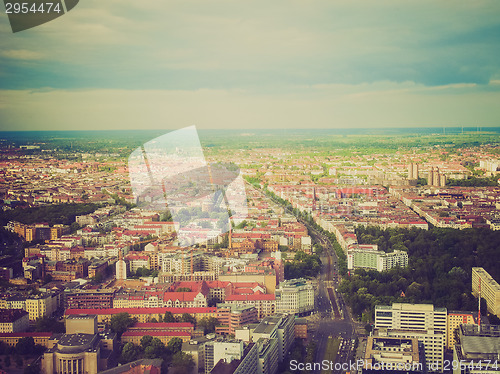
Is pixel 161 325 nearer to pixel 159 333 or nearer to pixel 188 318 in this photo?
pixel 159 333

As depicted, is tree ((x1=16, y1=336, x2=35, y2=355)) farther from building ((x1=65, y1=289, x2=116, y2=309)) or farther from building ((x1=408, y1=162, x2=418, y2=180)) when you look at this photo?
building ((x1=408, y1=162, x2=418, y2=180))

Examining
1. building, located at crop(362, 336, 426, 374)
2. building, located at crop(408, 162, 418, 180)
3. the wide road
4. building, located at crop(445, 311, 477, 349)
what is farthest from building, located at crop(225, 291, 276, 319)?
building, located at crop(408, 162, 418, 180)

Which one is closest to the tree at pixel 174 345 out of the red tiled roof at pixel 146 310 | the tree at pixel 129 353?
the tree at pixel 129 353

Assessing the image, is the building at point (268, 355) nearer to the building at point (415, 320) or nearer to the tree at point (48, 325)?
the building at point (415, 320)

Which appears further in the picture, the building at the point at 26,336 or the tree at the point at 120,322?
the tree at the point at 120,322

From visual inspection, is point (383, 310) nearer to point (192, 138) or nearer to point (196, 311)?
point (196, 311)

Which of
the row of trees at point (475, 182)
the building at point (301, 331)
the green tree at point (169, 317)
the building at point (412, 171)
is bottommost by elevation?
the building at point (301, 331)
